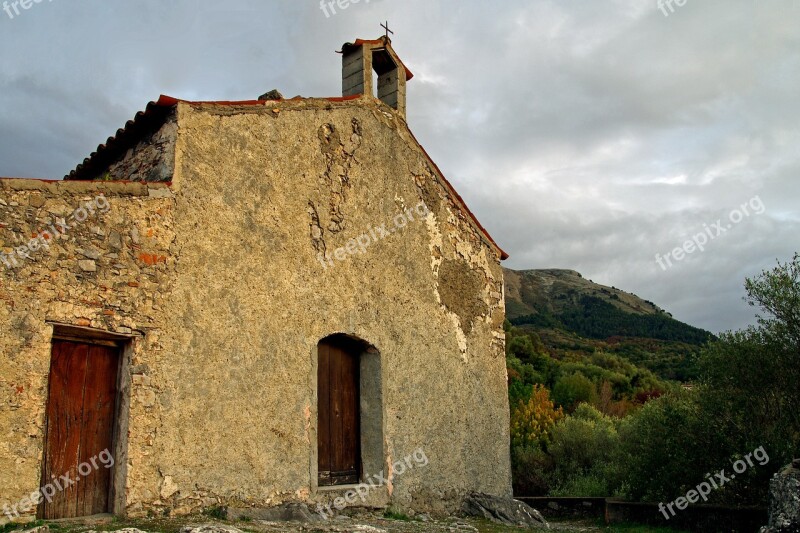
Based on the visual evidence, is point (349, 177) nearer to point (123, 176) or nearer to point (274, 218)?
point (274, 218)

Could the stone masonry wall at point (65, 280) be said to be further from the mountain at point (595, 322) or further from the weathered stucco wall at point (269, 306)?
the mountain at point (595, 322)

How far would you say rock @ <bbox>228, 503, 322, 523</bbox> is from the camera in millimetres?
7922

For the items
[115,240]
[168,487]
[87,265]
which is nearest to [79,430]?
[168,487]

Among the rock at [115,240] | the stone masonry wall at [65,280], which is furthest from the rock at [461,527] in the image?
the rock at [115,240]

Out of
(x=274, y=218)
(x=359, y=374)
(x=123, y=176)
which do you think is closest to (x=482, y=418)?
(x=359, y=374)

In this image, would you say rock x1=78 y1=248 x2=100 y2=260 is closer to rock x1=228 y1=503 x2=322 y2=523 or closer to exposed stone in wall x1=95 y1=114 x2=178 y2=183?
exposed stone in wall x1=95 y1=114 x2=178 y2=183

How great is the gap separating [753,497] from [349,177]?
741 cm

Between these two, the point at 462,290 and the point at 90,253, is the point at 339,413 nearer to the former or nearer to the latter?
the point at 462,290

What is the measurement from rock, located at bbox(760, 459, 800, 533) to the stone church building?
188 inches

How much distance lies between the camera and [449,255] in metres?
11.8

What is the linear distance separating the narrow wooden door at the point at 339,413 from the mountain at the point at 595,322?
1160 inches

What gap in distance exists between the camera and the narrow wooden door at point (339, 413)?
31.6ft

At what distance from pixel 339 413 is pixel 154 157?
4.34m

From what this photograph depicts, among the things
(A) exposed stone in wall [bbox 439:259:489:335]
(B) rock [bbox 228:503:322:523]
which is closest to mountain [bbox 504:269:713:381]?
(A) exposed stone in wall [bbox 439:259:489:335]
